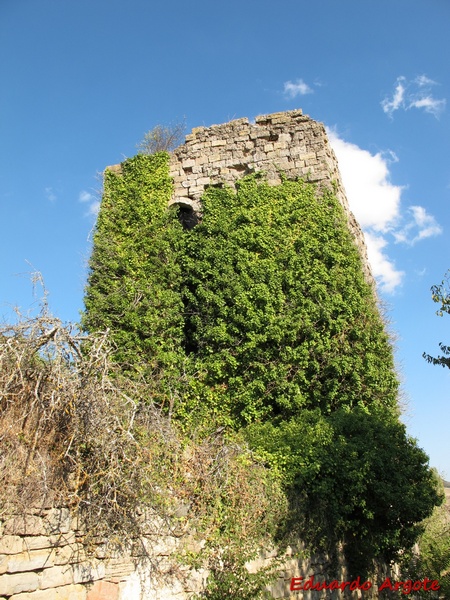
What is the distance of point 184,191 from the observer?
1119cm

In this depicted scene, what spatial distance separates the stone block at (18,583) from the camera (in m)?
4.22

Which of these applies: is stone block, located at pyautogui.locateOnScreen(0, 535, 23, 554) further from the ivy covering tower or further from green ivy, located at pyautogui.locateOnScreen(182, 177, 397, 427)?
green ivy, located at pyautogui.locateOnScreen(182, 177, 397, 427)

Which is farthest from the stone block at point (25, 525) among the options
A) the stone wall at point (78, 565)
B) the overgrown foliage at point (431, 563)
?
the overgrown foliage at point (431, 563)

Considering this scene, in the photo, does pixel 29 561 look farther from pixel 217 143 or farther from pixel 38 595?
pixel 217 143

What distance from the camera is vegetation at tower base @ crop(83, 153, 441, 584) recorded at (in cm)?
680

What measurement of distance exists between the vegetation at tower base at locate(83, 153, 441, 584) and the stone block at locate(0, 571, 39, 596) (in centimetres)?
250

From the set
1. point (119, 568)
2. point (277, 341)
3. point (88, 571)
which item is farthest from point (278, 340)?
point (88, 571)

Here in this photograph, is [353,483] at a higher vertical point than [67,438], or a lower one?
lower

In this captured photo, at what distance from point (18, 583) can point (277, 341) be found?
5432mm

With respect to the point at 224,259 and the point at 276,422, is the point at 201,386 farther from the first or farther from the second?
the point at 224,259

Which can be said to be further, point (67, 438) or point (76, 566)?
point (67, 438)

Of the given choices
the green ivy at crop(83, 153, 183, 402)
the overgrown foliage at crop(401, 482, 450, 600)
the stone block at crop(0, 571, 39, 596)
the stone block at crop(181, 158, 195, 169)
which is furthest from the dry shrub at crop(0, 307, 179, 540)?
the stone block at crop(181, 158, 195, 169)

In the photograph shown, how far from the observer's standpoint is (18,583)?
4.29 meters

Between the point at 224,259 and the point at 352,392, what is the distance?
11.1ft
